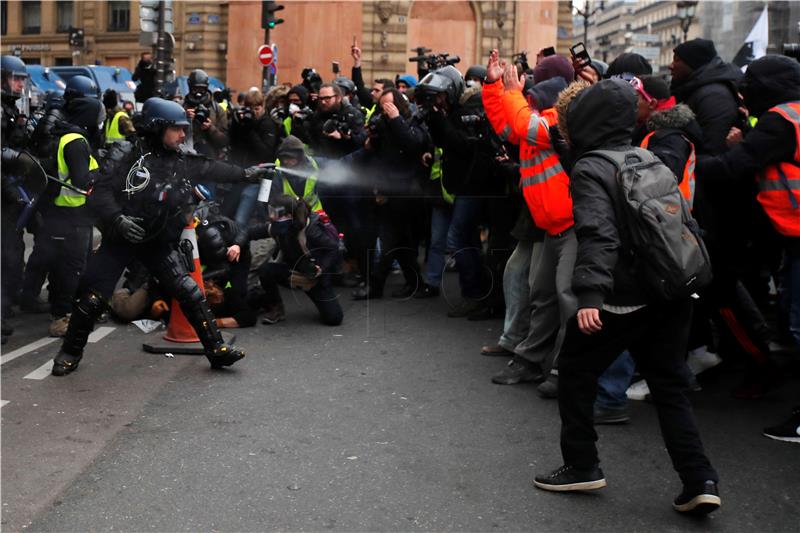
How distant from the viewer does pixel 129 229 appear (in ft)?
21.5

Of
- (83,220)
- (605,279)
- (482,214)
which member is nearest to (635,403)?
(605,279)

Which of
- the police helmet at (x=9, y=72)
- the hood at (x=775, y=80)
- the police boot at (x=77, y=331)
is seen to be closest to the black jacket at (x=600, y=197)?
the hood at (x=775, y=80)

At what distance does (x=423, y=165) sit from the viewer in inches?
376

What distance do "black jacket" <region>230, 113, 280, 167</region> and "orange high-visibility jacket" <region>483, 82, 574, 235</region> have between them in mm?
5449

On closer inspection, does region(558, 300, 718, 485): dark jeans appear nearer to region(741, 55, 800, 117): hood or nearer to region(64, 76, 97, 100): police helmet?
region(741, 55, 800, 117): hood

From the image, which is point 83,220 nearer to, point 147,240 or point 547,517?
point 147,240

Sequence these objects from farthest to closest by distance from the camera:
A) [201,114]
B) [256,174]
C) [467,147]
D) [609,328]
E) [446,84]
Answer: [201,114], [467,147], [446,84], [256,174], [609,328]

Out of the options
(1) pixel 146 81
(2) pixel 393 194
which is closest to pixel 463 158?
(2) pixel 393 194

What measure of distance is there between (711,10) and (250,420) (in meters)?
17.0

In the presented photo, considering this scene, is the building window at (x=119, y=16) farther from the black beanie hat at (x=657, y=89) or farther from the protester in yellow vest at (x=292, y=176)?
the black beanie hat at (x=657, y=89)

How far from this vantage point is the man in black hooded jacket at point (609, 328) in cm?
420

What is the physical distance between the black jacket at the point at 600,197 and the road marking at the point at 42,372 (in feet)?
13.0

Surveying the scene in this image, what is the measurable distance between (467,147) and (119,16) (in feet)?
128

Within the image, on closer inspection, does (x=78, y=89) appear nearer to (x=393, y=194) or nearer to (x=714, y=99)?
(x=393, y=194)
